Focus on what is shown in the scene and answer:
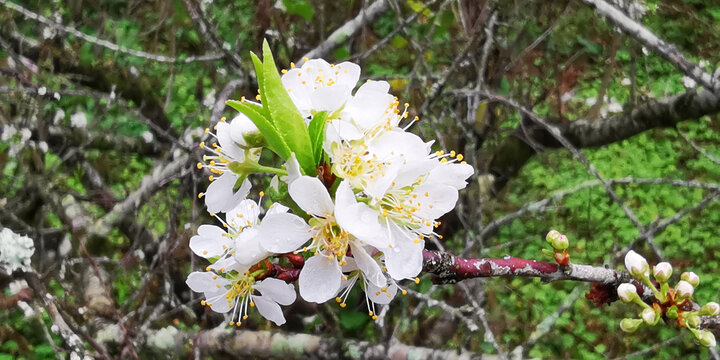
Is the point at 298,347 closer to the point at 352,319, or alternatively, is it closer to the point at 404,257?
the point at 352,319

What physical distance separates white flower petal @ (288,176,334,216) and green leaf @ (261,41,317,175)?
0.04 meters

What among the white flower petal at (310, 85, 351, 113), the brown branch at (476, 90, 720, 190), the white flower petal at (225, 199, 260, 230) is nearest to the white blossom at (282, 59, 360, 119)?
the white flower petal at (310, 85, 351, 113)

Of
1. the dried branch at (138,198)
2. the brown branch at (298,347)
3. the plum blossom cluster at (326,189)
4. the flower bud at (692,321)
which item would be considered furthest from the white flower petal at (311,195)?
the dried branch at (138,198)

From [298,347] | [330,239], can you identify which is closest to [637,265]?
[330,239]

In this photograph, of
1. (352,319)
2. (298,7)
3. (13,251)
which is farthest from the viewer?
(352,319)

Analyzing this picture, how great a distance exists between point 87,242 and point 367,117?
184 cm

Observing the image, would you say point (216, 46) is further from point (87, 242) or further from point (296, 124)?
point (296, 124)

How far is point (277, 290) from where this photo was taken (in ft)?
2.89

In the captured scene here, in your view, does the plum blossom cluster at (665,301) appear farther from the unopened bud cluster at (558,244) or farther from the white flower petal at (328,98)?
the white flower petal at (328,98)

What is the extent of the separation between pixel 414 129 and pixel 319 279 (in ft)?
4.88

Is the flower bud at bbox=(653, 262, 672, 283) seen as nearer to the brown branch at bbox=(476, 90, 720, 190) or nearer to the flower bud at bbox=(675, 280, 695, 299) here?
the flower bud at bbox=(675, 280, 695, 299)

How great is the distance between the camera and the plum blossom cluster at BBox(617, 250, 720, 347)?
88cm

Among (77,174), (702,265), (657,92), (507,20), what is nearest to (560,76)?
(507,20)

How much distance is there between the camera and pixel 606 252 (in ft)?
13.4
